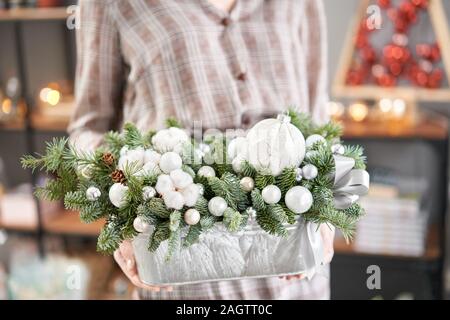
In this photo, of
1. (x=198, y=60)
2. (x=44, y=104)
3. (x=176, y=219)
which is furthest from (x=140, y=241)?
(x=44, y=104)

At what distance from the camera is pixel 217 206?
806 millimetres

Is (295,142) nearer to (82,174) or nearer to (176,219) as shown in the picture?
(176,219)

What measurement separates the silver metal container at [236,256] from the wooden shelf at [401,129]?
4.01 feet

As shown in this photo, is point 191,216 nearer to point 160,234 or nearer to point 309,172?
point 160,234

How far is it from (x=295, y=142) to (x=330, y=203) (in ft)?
0.32

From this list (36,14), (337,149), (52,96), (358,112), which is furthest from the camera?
(52,96)

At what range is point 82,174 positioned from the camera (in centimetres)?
87

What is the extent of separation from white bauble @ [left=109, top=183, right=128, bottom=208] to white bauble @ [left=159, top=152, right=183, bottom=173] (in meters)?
0.06

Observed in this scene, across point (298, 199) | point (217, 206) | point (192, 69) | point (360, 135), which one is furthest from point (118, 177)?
point (360, 135)

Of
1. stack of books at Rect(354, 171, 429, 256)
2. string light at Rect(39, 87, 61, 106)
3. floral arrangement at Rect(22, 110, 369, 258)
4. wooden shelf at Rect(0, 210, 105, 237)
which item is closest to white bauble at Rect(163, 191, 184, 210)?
floral arrangement at Rect(22, 110, 369, 258)

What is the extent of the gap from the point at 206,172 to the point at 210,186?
0.02 metres

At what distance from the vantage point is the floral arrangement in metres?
0.81
